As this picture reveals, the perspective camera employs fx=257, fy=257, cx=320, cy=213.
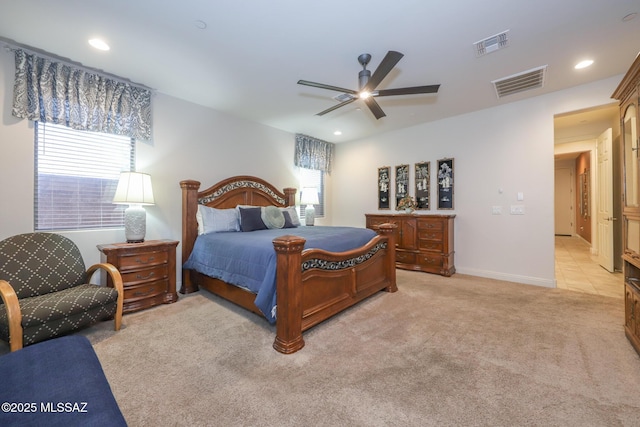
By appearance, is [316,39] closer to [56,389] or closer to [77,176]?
[56,389]

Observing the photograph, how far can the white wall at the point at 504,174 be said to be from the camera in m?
3.56

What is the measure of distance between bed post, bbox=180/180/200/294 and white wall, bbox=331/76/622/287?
3.78 m

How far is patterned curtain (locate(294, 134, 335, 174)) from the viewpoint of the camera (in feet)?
17.1

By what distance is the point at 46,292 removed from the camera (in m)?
2.26

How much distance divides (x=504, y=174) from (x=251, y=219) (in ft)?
12.7

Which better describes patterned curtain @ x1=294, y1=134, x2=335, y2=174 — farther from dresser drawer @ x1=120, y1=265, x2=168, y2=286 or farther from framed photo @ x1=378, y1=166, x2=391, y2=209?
dresser drawer @ x1=120, y1=265, x2=168, y2=286

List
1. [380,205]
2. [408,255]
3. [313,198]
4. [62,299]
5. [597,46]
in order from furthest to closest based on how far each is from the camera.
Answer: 1. [380,205]
2. [313,198]
3. [408,255]
4. [597,46]
5. [62,299]

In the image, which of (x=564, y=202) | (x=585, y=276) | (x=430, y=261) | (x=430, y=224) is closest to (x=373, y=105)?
(x=430, y=224)

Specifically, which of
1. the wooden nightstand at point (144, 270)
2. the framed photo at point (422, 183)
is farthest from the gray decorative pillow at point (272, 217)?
the framed photo at point (422, 183)

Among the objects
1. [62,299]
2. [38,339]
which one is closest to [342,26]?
[62,299]

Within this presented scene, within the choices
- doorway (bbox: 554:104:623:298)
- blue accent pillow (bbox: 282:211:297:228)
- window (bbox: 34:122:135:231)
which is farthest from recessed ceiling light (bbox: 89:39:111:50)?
doorway (bbox: 554:104:623:298)

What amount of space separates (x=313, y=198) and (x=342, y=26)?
308 cm

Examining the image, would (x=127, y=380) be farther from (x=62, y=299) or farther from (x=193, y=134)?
(x=193, y=134)

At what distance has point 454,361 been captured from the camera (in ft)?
6.04
